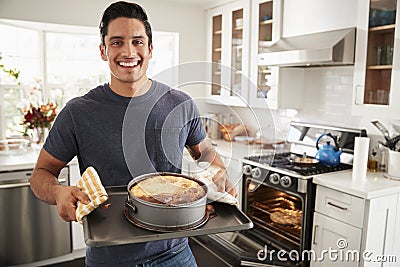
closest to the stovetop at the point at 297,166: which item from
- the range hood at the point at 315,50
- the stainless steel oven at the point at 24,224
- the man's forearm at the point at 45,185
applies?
the range hood at the point at 315,50

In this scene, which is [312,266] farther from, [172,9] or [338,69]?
[172,9]

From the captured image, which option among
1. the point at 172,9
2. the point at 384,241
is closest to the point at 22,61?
the point at 172,9

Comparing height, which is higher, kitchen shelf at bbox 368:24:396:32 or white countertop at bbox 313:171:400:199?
kitchen shelf at bbox 368:24:396:32

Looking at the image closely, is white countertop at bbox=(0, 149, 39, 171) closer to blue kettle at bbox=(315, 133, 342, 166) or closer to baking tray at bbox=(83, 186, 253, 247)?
baking tray at bbox=(83, 186, 253, 247)

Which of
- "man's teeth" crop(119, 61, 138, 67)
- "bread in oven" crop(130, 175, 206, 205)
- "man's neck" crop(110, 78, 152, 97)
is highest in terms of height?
"man's teeth" crop(119, 61, 138, 67)

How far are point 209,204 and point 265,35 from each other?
2.39 metres

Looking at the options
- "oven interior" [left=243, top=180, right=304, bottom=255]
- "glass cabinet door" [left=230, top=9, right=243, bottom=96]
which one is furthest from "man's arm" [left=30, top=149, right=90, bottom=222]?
"glass cabinet door" [left=230, top=9, right=243, bottom=96]

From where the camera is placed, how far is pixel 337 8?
2479mm

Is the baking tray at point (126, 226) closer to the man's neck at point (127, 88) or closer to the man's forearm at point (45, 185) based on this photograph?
the man's forearm at point (45, 185)

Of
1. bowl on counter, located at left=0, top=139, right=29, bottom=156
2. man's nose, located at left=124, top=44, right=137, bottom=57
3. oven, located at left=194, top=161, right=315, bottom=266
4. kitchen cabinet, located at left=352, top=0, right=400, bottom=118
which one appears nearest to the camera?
man's nose, located at left=124, top=44, right=137, bottom=57

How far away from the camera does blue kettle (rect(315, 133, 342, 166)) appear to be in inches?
104

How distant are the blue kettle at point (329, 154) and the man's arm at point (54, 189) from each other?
204 centimetres

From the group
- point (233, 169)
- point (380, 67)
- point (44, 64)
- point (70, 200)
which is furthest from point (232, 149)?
point (44, 64)

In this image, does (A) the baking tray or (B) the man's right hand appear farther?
(B) the man's right hand
